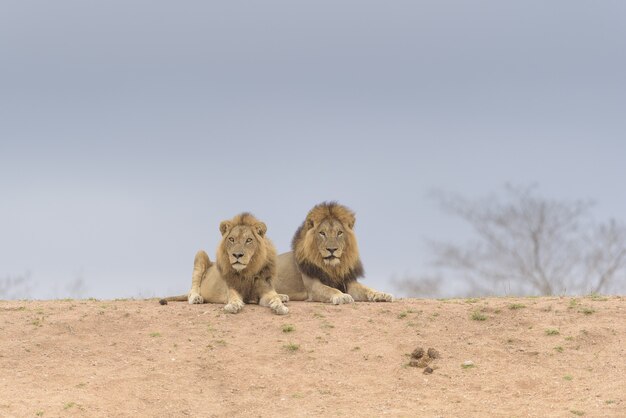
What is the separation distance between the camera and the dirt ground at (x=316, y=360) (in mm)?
11797

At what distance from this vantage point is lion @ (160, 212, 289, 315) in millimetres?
14672

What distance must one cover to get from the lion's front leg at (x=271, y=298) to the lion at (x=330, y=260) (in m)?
0.61

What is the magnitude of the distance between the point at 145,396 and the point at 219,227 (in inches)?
151

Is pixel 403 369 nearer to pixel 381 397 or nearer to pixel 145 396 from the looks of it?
pixel 381 397

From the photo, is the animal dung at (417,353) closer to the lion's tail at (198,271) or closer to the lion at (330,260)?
the lion at (330,260)

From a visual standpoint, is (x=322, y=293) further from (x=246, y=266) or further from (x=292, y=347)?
(x=292, y=347)

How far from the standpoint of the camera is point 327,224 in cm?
1546

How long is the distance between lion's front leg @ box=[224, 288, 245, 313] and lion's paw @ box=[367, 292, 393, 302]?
7.43ft

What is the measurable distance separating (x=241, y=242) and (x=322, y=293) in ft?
5.58

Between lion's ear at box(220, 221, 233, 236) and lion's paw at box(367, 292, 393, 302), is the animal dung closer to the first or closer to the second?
lion's paw at box(367, 292, 393, 302)

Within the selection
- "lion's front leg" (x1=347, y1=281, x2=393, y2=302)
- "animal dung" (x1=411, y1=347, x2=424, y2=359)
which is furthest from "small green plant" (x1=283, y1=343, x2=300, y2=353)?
"lion's front leg" (x1=347, y1=281, x2=393, y2=302)

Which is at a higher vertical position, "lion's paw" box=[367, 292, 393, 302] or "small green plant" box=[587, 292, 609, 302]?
"lion's paw" box=[367, 292, 393, 302]

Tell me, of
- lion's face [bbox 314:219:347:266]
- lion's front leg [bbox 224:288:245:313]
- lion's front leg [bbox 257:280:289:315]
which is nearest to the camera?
lion's front leg [bbox 257:280:289:315]

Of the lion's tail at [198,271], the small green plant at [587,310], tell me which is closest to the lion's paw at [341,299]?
the lion's tail at [198,271]
